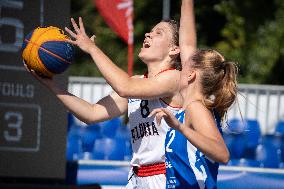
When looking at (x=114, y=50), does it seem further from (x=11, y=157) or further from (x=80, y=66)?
(x=11, y=157)

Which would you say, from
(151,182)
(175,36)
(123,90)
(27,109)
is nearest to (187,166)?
(123,90)

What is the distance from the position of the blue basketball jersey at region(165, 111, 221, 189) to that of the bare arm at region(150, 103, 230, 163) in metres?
0.23

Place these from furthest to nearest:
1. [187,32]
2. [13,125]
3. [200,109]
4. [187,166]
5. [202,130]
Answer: [13,125], [187,32], [187,166], [200,109], [202,130]

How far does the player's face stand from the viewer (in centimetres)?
504

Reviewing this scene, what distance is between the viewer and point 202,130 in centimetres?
382

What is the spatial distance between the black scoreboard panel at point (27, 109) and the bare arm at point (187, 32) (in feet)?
7.96

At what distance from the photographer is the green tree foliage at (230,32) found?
17.7m

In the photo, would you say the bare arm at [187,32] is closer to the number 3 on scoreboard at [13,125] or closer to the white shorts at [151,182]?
the white shorts at [151,182]

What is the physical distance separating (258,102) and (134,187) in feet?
22.5

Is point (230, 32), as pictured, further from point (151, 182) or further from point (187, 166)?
point (187, 166)

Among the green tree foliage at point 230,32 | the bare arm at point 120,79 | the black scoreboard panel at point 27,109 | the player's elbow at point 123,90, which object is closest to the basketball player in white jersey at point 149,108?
the bare arm at point 120,79

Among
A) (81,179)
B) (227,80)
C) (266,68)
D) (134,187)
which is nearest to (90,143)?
(81,179)

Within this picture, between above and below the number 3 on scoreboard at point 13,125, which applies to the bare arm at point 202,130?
above

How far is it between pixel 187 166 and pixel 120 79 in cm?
63
